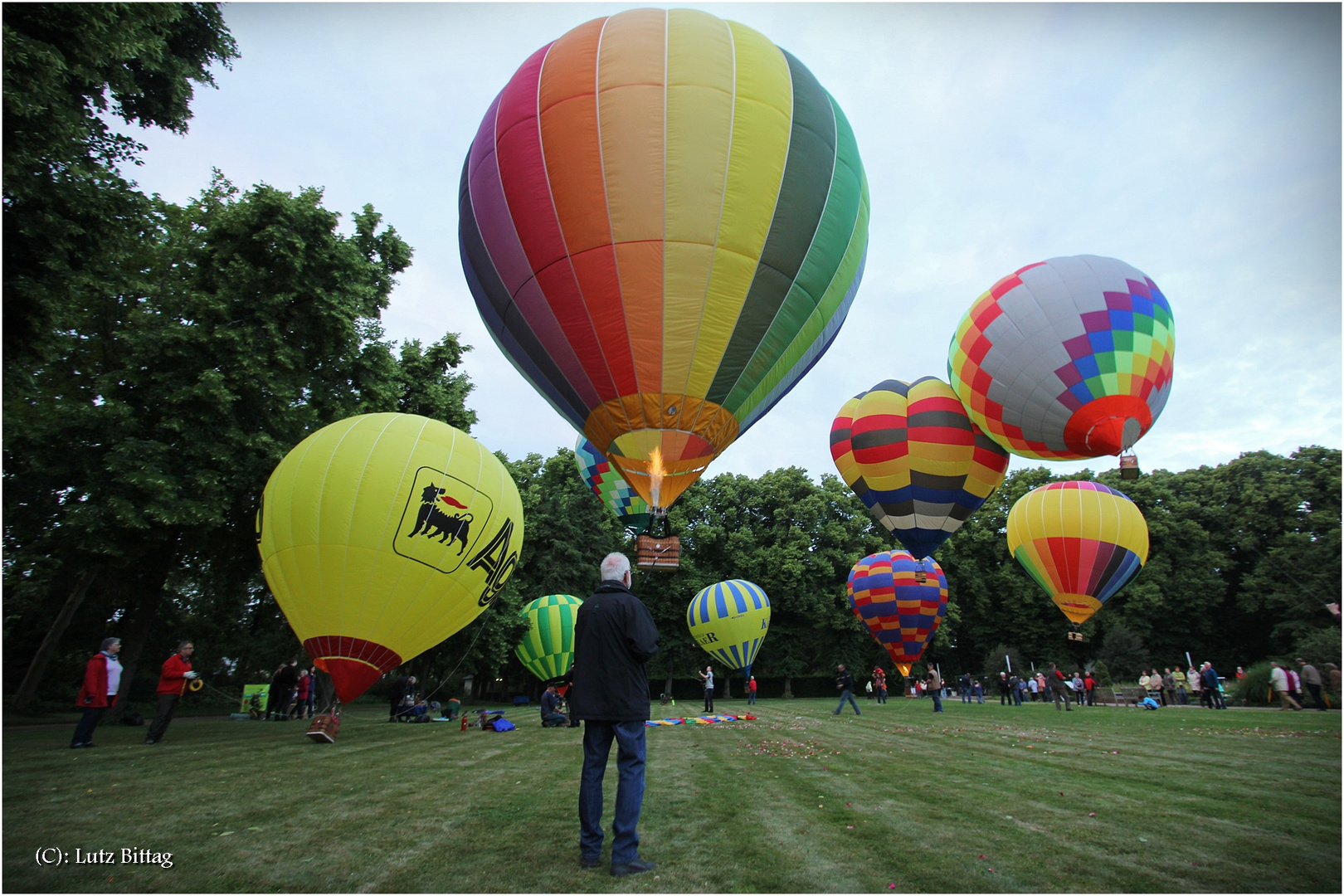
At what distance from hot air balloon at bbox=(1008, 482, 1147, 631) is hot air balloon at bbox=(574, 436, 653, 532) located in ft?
38.9

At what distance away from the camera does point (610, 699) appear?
3.47 m

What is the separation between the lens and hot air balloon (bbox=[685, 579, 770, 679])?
2445cm

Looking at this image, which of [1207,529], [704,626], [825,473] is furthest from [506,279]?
[1207,529]

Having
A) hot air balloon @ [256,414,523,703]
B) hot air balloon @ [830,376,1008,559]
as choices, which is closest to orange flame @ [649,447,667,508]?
hot air balloon @ [256,414,523,703]

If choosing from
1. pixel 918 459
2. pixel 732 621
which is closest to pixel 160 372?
pixel 918 459

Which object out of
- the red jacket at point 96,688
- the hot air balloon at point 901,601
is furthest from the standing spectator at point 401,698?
the hot air balloon at point 901,601

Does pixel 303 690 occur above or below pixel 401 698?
below

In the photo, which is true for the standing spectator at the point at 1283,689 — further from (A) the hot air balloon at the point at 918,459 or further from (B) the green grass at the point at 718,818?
(B) the green grass at the point at 718,818

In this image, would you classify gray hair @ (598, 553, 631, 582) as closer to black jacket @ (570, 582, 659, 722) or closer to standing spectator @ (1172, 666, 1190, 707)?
black jacket @ (570, 582, 659, 722)

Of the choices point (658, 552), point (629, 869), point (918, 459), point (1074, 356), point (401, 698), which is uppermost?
point (1074, 356)

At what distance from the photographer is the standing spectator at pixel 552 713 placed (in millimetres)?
12773

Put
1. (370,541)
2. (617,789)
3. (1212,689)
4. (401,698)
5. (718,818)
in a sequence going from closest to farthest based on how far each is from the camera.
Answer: (617,789) < (718,818) < (370,541) < (401,698) < (1212,689)

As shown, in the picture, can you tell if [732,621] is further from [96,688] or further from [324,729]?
[96,688]

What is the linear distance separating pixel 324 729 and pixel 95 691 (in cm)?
264
